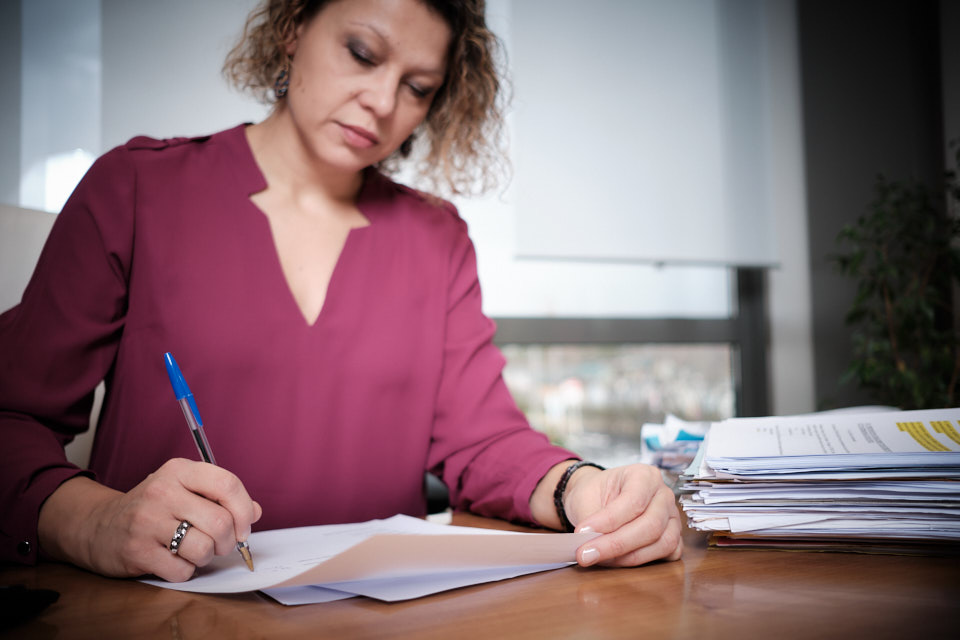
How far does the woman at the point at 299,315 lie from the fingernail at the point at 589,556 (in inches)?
3.3

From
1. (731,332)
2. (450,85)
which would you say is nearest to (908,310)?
(731,332)

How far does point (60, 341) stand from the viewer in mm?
774

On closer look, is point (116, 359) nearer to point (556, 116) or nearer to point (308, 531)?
point (308, 531)

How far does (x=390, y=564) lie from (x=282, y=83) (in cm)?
83

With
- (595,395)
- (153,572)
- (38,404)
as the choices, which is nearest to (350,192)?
(38,404)

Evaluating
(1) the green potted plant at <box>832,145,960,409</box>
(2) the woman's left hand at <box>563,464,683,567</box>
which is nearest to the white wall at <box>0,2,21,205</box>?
(2) the woman's left hand at <box>563,464,683,567</box>

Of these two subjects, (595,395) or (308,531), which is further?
(595,395)

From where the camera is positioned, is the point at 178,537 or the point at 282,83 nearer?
the point at 178,537

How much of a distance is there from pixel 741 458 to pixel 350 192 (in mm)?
778

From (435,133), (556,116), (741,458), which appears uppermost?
(556,116)

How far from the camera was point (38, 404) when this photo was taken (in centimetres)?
73

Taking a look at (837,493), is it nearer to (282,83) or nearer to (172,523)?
(172,523)

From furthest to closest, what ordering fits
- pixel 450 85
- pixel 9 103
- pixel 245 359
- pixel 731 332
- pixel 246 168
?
pixel 731 332
pixel 9 103
pixel 450 85
pixel 246 168
pixel 245 359

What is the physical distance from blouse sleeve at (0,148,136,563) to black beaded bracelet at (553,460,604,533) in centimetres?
50
